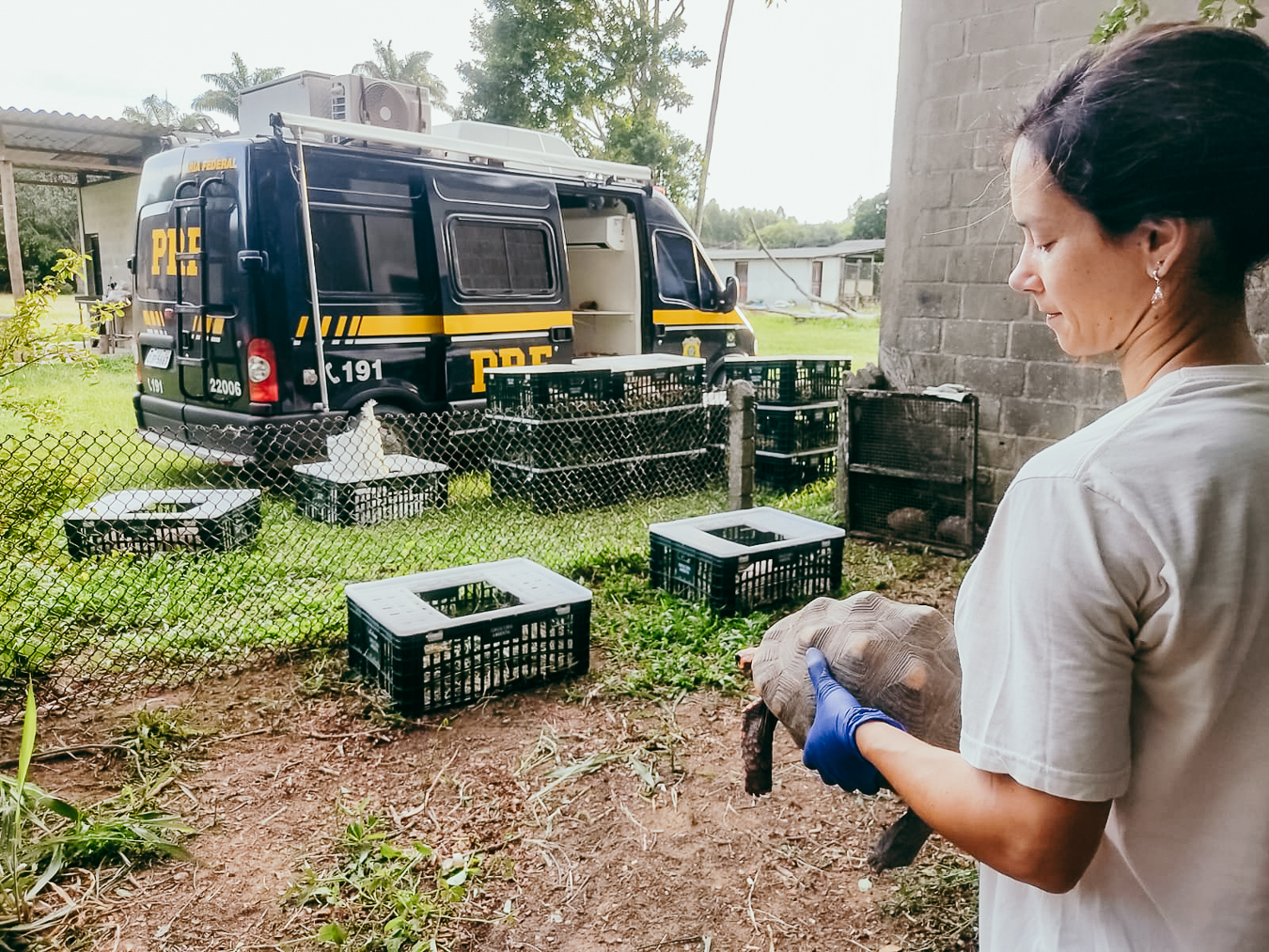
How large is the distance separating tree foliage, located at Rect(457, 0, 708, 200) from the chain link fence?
657 inches

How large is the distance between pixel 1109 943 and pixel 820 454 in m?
6.75


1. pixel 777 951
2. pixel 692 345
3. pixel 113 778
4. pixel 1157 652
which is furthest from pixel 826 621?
pixel 692 345

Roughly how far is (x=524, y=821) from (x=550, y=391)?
3970 mm

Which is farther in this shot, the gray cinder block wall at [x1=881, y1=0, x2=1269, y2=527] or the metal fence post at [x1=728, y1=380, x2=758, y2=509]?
the metal fence post at [x1=728, y1=380, x2=758, y2=509]

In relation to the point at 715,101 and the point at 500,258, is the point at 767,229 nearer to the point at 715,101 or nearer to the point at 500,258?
the point at 715,101

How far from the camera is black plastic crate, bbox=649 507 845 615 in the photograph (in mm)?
4621

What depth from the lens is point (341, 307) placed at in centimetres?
680

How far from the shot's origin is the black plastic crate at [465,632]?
355cm

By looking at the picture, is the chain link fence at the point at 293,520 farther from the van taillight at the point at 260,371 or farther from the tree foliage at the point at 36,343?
the tree foliage at the point at 36,343

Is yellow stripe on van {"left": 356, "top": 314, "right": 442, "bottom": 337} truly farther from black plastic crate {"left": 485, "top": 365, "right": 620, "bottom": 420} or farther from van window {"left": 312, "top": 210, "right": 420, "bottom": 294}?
black plastic crate {"left": 485, "top": 365, "right": 620, "bottom": 420}

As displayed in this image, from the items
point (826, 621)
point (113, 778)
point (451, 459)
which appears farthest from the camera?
point (451, 459)

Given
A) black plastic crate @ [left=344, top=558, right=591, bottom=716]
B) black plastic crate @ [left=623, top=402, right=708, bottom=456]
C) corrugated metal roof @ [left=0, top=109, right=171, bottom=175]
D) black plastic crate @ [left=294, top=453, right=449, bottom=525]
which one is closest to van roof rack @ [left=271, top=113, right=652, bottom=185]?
black plastic crate @ [left=294, top=453, right=449, bottom=525]

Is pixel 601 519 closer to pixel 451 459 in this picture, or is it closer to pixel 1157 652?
pixel 451 459

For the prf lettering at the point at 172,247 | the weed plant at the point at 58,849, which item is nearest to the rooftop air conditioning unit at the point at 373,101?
the prf lettering at the point at 172,247
